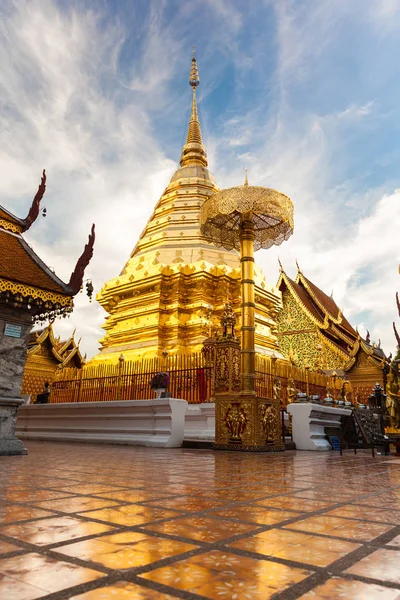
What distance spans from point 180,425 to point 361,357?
12642mm

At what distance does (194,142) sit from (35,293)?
17.0 m

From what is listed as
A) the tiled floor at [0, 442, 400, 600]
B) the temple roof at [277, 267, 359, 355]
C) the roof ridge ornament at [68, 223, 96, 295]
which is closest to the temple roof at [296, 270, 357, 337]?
the temple roof at [277, 267, 359, 355]

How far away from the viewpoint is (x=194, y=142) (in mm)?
21672

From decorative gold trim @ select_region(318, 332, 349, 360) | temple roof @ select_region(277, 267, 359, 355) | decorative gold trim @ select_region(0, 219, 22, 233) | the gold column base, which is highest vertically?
temple roof @ select_region(277, 267, 359, 355)

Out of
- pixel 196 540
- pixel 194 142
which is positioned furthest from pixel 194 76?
pixel 196 540

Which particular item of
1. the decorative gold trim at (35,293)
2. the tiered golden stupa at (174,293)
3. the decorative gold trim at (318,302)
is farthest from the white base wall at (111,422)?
the decorative gold trim at (318,302)

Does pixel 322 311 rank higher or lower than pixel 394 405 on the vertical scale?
higher

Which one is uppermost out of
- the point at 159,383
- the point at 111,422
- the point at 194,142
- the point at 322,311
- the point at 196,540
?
the point at 194,142

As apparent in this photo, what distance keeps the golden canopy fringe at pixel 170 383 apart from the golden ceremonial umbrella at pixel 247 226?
1864mm

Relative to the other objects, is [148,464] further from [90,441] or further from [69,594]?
[90,441]

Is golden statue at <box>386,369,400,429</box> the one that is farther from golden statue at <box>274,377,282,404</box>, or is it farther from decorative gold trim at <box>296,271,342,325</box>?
decorative gold trim at <box>296,271,342,325</box>

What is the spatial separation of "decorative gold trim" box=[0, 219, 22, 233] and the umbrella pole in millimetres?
3616

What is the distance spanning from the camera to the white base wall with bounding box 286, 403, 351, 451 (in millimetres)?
8336

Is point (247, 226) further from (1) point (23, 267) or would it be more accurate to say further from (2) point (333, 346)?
(2) point (333, 346)
